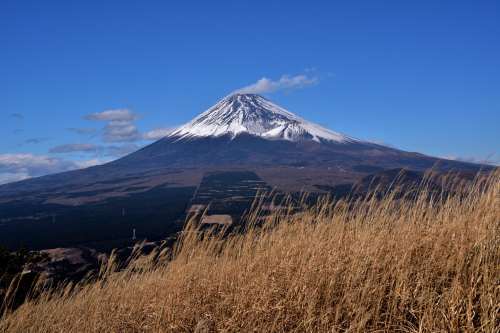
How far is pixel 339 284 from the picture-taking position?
387cm

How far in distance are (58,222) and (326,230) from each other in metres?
126

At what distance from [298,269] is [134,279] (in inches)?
136

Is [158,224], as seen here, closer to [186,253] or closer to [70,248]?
[70,248]

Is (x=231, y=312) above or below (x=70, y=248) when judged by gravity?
above

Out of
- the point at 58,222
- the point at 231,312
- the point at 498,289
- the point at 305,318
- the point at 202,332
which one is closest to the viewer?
the point at 498,289

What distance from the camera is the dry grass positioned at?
10.6ft

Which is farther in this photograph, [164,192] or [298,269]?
[164,192]

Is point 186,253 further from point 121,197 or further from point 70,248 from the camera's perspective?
point 121,197

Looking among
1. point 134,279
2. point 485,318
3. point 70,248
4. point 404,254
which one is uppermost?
point 404,254

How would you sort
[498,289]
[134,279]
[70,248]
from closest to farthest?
[498,289] → [134,279] → [70,248]

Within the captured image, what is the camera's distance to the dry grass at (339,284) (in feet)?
10.6

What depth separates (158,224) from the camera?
97750mm

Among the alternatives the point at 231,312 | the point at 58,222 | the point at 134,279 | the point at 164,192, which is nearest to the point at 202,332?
the point at 231,312

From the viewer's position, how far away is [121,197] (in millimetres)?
171000
